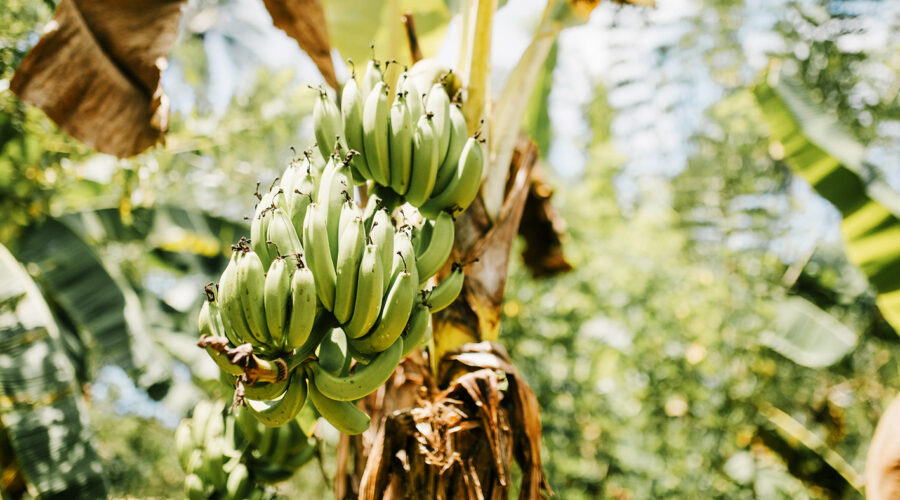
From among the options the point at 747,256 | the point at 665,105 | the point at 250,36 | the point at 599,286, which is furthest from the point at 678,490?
the point at 250,36

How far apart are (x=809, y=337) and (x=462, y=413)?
3.40m

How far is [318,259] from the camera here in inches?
50.1

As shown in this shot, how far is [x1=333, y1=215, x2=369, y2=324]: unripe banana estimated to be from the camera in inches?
49.3

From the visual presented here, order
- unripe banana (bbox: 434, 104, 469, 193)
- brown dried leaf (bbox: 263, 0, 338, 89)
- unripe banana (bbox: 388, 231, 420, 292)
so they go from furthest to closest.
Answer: brown dried leaf (bbox: 263, 0, 338, 89) → unripe banana (bbox: 434, 104, 469, 193) → unripe banana (bbox: 388, 231, 420, 292)

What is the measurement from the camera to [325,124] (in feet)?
5.20

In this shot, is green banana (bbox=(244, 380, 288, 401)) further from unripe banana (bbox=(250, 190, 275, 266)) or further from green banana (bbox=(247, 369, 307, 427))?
unripe banana (bbox=(250, 190, 275, 266))

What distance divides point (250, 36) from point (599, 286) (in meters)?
5.33

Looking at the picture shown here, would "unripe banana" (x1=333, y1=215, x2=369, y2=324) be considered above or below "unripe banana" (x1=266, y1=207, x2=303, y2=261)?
below

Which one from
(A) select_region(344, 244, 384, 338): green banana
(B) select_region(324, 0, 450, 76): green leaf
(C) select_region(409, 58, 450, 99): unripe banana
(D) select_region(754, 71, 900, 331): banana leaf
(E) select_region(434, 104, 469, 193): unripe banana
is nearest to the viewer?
(A) select_region(344, 244, 384, 338): green banana

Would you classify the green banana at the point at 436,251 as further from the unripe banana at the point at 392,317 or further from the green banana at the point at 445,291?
the unripe banana at the point at 392,317

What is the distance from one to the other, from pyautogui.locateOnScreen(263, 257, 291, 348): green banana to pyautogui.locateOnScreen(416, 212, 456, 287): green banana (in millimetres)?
398

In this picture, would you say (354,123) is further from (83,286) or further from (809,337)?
(809,337)

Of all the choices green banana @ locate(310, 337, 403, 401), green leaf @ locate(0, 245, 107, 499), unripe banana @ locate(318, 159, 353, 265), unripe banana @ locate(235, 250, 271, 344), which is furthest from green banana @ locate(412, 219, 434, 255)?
green leaf @ locate(0, 245, 107, 499)

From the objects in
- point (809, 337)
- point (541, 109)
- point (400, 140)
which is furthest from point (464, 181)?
point (809, 337)
